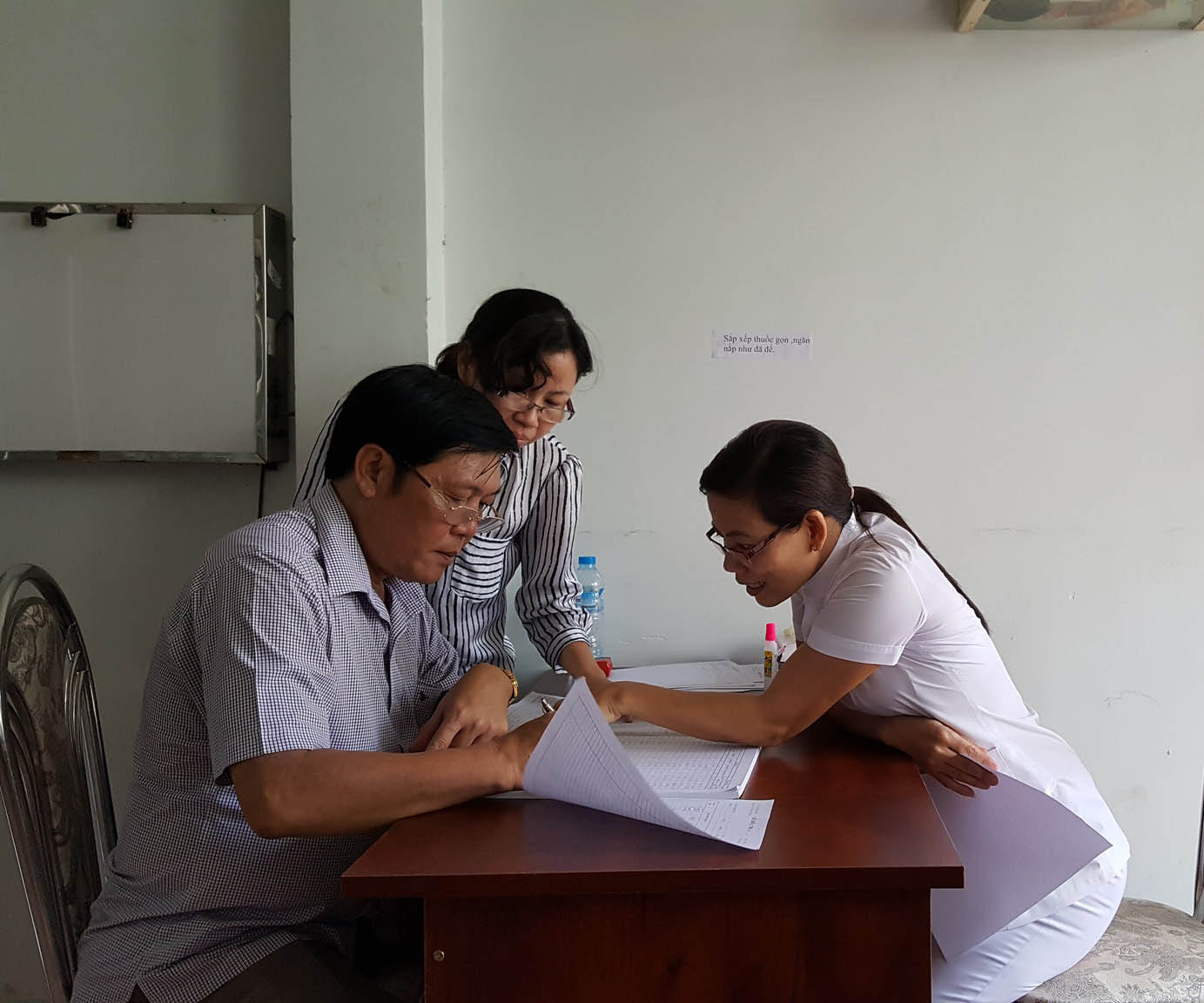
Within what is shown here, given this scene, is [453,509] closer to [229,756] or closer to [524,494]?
[229,756]

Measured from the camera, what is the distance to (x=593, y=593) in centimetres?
249

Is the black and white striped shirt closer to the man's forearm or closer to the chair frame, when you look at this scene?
the chair frame

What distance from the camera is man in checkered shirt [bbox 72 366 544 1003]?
3.69 ft

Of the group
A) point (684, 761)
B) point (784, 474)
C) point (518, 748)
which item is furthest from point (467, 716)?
point (784, 474)

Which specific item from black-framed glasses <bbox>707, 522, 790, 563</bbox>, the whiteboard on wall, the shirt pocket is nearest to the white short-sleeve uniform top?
black-framed glasses <bbox>707, 522, 790, 563</bbox>

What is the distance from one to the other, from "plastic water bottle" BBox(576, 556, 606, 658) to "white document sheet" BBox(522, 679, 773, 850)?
1.36 meters

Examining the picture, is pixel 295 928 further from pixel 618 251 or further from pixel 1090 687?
pixel 1090 687

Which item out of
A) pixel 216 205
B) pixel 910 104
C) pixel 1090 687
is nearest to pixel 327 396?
pixel 216 205

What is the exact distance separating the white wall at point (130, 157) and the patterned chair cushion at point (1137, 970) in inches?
75.4

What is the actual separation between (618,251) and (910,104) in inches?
31.2

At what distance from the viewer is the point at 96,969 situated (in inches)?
46.9

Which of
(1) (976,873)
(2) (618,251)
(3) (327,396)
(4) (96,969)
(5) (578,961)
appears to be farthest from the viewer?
(2) (618,251)

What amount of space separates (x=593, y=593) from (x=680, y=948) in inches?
60.2

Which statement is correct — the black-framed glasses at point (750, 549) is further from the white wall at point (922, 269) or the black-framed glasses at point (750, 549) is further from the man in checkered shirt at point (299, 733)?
the white wall at point (922, 269)
